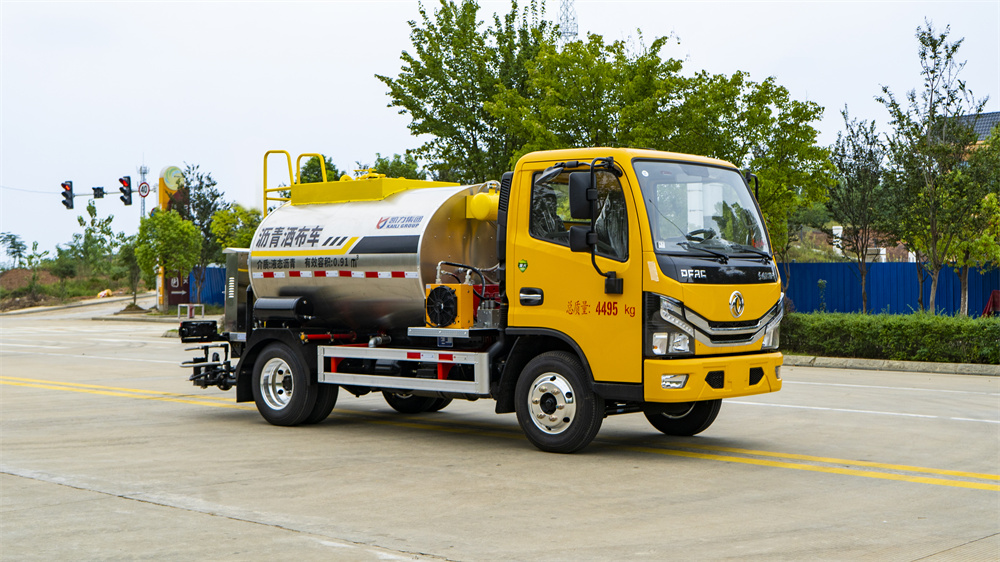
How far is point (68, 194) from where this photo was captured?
1773 inches

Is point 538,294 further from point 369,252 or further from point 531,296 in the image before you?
point 369,252

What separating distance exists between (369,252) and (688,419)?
3.89m

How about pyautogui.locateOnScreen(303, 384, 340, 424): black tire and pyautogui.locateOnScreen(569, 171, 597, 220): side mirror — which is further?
pyautogui.locateOnScreen(303, 384, 340, 424): black tire

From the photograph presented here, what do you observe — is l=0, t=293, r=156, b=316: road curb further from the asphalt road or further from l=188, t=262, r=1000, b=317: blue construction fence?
the asphalt road

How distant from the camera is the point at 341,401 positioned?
584 inches

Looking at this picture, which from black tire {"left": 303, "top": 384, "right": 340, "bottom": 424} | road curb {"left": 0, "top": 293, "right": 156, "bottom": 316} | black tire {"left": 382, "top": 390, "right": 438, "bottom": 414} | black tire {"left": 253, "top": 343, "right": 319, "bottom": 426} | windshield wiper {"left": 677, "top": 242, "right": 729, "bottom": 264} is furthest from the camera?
road curb {"left": 0, "top": 293, "right": 156, "bottom": 316}

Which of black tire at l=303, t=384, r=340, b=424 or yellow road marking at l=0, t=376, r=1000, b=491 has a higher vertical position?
black tire at l=303, t=384, r=340, b=424

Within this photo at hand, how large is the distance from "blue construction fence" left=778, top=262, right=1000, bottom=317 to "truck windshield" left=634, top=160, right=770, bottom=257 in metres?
18.2

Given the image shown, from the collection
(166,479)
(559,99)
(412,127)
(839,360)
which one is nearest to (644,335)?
(166,479)

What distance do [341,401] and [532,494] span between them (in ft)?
24.6

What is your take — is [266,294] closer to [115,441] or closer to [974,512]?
[115,441]

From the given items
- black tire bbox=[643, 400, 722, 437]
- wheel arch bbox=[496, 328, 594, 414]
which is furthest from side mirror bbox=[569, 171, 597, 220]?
black tire bbox=[643, 400, 722, 437]

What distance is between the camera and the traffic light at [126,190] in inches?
1821

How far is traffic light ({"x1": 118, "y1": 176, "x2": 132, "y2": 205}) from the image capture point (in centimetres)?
4625
